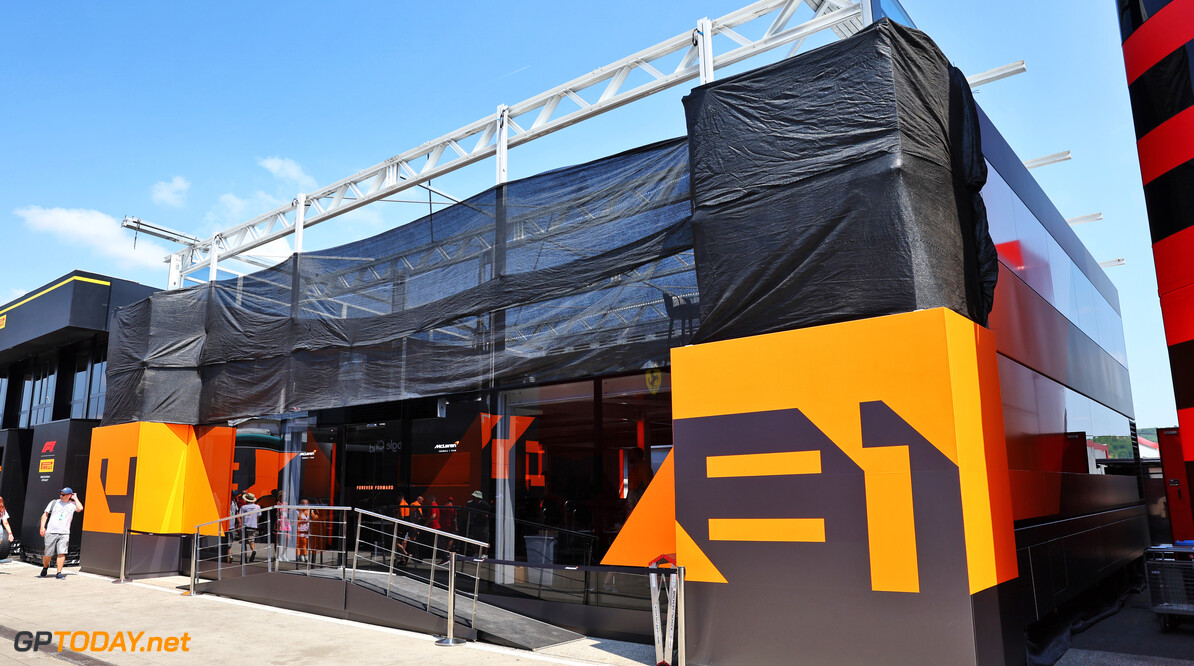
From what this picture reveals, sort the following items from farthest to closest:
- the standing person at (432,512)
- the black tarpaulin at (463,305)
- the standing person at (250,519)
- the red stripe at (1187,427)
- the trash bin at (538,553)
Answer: the standing person at (250,519), the standing person at (432,512), the trash bin at (538,553), the red stripe at (1187,427), the black tarpaulin at (463,305)

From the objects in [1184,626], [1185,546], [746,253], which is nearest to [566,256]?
[746,253]

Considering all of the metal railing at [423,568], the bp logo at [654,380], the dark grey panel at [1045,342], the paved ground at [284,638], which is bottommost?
the paved ground at [284,638]

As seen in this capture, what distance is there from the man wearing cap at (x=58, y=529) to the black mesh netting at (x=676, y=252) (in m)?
5.10

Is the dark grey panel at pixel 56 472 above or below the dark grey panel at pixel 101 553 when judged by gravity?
above

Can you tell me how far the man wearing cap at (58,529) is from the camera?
14750 millimetres

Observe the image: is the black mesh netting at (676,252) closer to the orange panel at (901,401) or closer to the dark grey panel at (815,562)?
the orange panel at (901,401)

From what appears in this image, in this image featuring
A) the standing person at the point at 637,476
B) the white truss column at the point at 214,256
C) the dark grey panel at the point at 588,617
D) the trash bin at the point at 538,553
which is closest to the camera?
the dark grey panel at the point at 588,617

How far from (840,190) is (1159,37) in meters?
5.93

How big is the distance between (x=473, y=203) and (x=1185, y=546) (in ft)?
31.5

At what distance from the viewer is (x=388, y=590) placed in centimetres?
943

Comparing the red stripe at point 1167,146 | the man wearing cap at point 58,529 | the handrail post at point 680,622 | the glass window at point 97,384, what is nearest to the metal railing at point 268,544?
the man wearing cap at point 58,529

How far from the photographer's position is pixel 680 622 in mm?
7172

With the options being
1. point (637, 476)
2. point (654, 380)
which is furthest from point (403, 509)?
point (654, 380)

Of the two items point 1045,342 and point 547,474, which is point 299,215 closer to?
point 547,474
